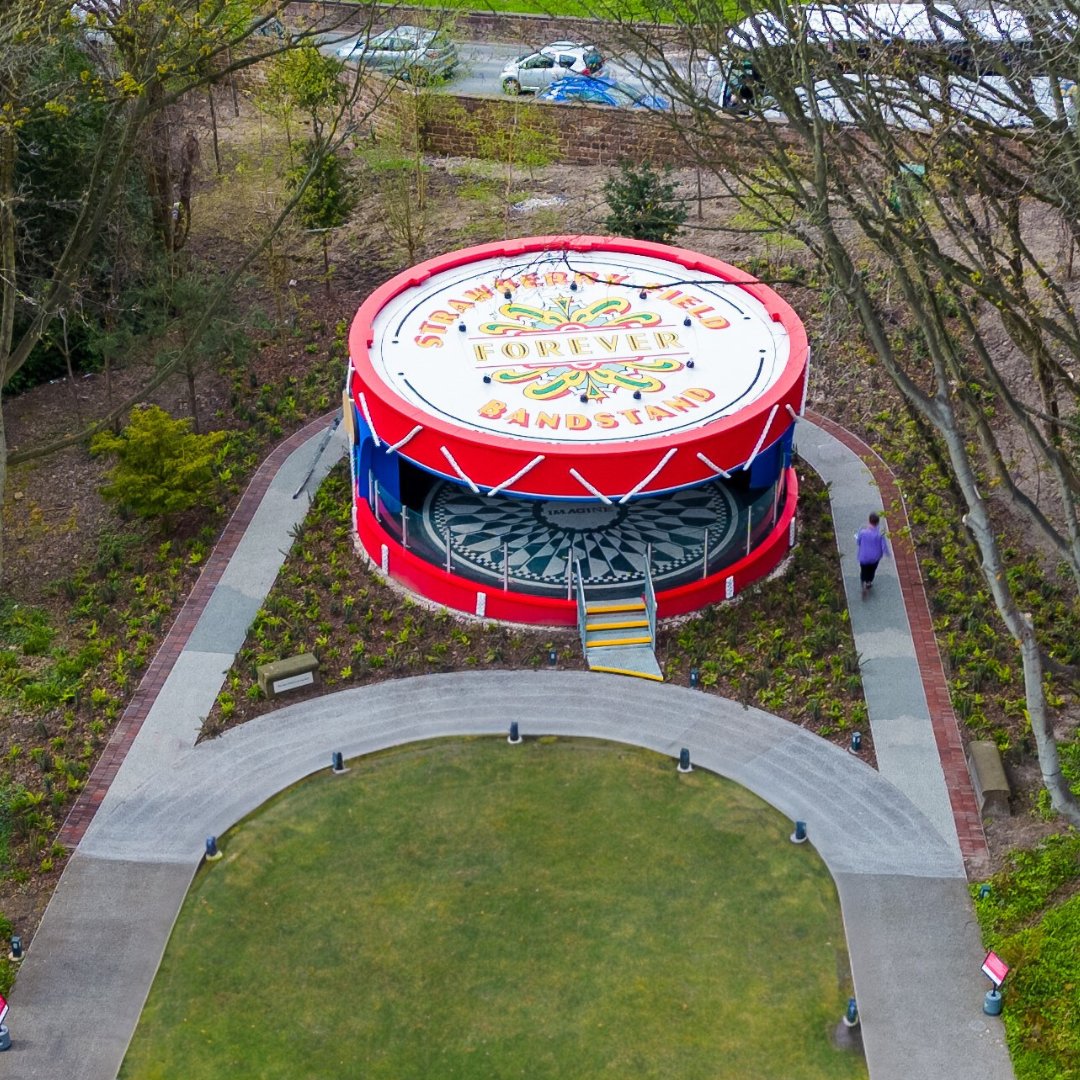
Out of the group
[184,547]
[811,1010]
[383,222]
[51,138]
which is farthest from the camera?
[383,222]

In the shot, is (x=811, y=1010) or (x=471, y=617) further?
(x=471, y=617)

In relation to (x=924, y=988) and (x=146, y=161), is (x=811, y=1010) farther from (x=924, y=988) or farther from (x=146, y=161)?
(x=146, y=161)

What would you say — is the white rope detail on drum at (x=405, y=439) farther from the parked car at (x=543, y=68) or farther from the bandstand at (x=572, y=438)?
the parked car at (x=543, y=68)

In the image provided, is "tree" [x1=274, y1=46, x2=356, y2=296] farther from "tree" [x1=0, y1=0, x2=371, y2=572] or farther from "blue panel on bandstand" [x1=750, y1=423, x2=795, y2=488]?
"blue panel on bandstand" [x1=750, y1=423, x2=795, y2=488]

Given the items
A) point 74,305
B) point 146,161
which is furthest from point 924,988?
point 146,161

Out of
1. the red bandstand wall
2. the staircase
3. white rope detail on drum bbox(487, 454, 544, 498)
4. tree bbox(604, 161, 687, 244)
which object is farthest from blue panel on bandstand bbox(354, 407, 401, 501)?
tree bbox(604, 161, 687, 244)

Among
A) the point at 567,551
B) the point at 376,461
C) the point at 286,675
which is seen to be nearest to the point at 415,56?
the point at 376,461
